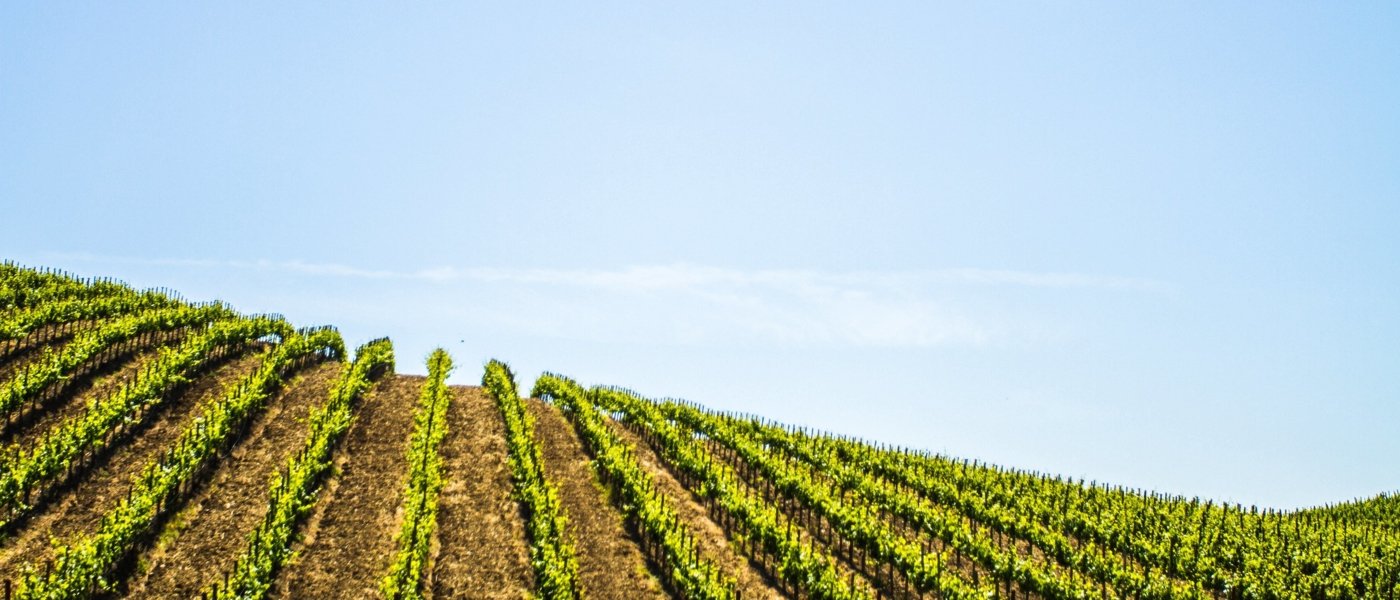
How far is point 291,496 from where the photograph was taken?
22.0 meters

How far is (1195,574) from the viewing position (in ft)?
80.7

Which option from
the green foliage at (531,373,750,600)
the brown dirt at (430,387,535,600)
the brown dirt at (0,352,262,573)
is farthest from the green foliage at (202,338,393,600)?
the green foliage at (531,373,750,600)

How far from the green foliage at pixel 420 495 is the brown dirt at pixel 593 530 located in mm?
4391

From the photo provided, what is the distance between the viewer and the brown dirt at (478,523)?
65.3ft

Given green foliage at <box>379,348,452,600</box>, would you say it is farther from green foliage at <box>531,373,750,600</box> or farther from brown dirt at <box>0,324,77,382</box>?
brown dirt at <box>0,324,77,382</box>

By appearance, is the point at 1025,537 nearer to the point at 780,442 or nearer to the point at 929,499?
the point at 929,499

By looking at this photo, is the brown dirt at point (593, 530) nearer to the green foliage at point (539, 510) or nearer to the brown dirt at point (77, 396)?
the green foliage at point (539, 510)

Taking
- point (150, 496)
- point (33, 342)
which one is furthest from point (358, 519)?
point (33, 342)

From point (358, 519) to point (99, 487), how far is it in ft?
26.1

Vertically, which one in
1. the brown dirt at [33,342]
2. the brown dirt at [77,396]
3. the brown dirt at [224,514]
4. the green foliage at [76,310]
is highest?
the green foliage at [76,310]

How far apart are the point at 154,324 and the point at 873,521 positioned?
119ft

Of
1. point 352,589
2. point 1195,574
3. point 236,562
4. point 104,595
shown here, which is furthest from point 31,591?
point 1195,574

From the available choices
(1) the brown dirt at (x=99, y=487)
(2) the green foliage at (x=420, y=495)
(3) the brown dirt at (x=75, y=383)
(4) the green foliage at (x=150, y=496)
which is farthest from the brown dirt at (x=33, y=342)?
(2) the green foliage at (x=420, y=495)

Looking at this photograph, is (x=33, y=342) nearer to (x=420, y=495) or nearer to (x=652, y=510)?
(x=420, y=495)
